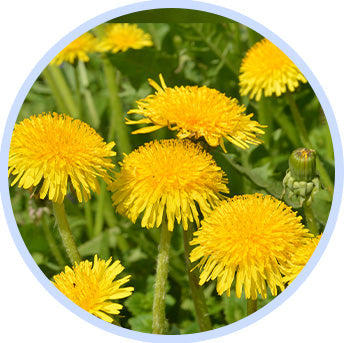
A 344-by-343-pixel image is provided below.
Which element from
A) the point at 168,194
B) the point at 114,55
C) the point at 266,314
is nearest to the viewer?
the point at 168,194

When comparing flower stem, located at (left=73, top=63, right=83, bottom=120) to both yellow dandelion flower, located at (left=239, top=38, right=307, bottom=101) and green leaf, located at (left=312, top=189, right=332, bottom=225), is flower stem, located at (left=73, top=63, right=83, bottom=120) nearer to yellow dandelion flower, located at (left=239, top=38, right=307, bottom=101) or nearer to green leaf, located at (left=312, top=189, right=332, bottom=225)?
yellow dandelion flower, located at (left=239, top=38, right=307, bottom=101)

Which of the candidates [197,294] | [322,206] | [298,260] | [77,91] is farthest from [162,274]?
[77,91]

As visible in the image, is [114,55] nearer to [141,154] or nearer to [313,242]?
[141,154]

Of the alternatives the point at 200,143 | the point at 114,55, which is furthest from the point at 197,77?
the point at 200,143

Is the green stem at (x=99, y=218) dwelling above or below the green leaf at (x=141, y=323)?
above

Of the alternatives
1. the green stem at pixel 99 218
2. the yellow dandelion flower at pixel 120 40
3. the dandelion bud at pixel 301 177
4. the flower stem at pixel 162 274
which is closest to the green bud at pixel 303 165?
the dandelion bud at pixel 301 177

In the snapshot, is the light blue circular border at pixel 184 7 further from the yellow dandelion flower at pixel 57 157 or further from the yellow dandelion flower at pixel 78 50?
the yellow dandelion flower at pixel 78 50

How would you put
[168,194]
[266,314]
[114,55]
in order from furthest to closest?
[114,55] → [266,314] → [168,194]

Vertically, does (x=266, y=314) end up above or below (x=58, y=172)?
below
